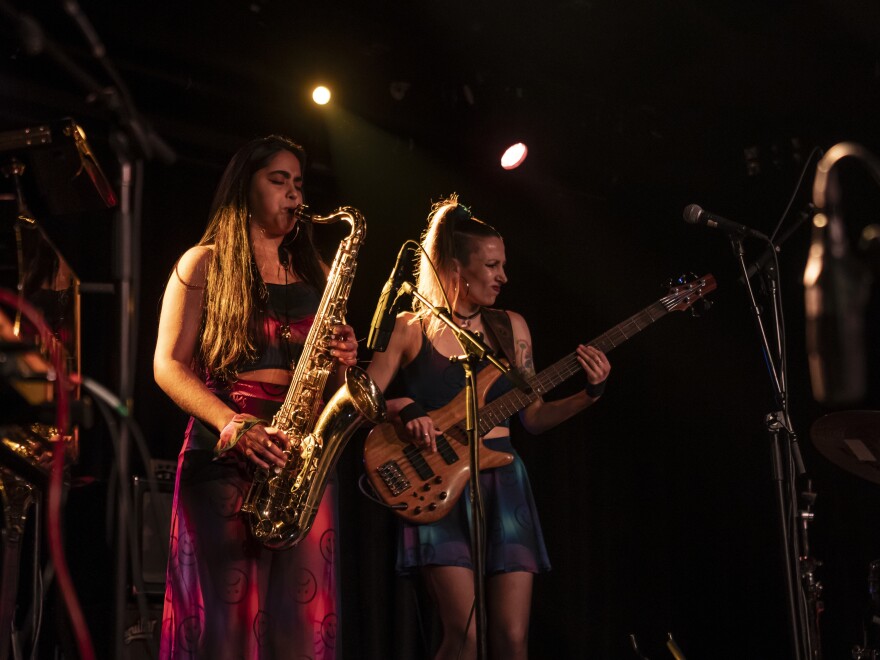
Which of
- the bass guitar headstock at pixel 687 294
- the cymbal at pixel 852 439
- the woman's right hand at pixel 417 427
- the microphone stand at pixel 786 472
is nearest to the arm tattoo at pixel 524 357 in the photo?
the woman's right hand at pixel 417 427

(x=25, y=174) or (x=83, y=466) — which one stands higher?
(x=25, y=174)

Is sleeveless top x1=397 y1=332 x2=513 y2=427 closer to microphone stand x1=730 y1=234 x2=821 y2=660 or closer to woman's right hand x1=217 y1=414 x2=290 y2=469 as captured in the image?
microphone stand x1=730 y1=234 x2=821 y2=660

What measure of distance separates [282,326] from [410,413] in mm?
892

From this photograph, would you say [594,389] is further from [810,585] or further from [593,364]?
[810,585]

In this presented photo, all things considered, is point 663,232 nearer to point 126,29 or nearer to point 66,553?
point 126,29

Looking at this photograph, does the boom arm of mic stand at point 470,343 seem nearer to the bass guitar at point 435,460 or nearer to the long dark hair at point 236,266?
the long dark hair at point 236,266

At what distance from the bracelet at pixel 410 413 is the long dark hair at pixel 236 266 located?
2.38 ft

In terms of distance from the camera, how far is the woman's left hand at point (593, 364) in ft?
13.8

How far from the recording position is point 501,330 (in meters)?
4.26

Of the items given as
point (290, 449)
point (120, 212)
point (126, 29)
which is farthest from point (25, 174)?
point (126, 29)

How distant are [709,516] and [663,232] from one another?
6.18 ft

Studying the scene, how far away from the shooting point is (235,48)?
474cm

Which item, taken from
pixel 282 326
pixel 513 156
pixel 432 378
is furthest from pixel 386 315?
pixel 513 156

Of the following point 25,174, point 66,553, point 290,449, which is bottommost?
point 66,553
